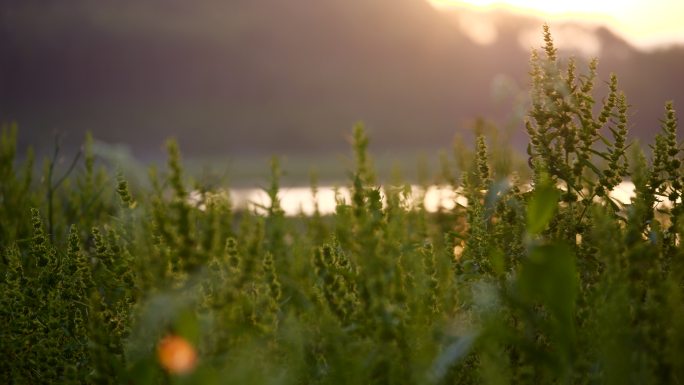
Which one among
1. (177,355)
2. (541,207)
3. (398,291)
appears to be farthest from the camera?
(398,291)

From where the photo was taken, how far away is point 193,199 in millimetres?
2623

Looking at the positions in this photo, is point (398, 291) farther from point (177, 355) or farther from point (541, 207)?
point (177, 355)

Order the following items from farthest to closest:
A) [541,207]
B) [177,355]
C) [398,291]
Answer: [398,291] < [541,207] < [177,355]

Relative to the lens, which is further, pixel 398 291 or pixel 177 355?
pixel 398 291

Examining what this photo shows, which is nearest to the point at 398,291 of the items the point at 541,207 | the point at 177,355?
the point at 541,207

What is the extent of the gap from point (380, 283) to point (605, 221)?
601 mm

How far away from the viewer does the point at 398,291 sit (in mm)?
2275

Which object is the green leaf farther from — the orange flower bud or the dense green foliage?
the orange flower bud

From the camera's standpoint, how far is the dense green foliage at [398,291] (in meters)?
1.90

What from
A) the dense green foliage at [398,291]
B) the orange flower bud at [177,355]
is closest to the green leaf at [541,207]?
the dense green foliage at [398,291]

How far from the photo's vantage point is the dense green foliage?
1897 mm

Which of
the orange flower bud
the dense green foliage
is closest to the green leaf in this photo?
the dense green foliage

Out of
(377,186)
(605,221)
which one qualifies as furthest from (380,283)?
(605,221)

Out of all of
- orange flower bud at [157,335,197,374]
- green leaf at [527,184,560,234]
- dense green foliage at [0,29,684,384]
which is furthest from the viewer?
green leaf at [527,184,560,234]
